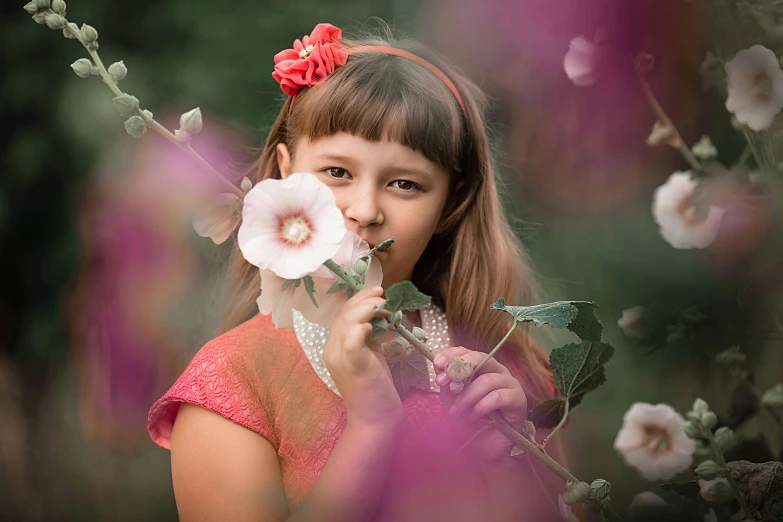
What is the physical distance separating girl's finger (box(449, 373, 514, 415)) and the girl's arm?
51mm

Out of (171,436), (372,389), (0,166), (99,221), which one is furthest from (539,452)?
(0,166)

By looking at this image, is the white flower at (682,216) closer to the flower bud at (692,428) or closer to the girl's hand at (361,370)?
the flower bud at (692,428)

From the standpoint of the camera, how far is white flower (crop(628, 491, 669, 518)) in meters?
0.51

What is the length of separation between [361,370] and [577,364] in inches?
5.4

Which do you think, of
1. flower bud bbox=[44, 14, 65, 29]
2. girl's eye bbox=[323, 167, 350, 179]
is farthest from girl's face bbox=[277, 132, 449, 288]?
flower bud bbox=[44, 14, 65, 29]

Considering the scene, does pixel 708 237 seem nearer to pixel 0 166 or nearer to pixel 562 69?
pixel 562 69

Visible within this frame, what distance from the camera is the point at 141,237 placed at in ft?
2.33

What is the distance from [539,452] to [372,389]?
107 millimetres

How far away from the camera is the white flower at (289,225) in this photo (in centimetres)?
36

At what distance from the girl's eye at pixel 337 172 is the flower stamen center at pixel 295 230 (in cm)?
21

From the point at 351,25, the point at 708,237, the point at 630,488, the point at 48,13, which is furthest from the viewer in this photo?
the point at 351,25

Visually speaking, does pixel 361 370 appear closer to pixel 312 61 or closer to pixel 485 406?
pixel 485 406

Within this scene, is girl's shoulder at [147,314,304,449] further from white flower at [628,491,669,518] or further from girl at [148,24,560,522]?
white flower at [628,491,669,518]

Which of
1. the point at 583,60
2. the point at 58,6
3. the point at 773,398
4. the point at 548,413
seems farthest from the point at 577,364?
the point at 58,6
